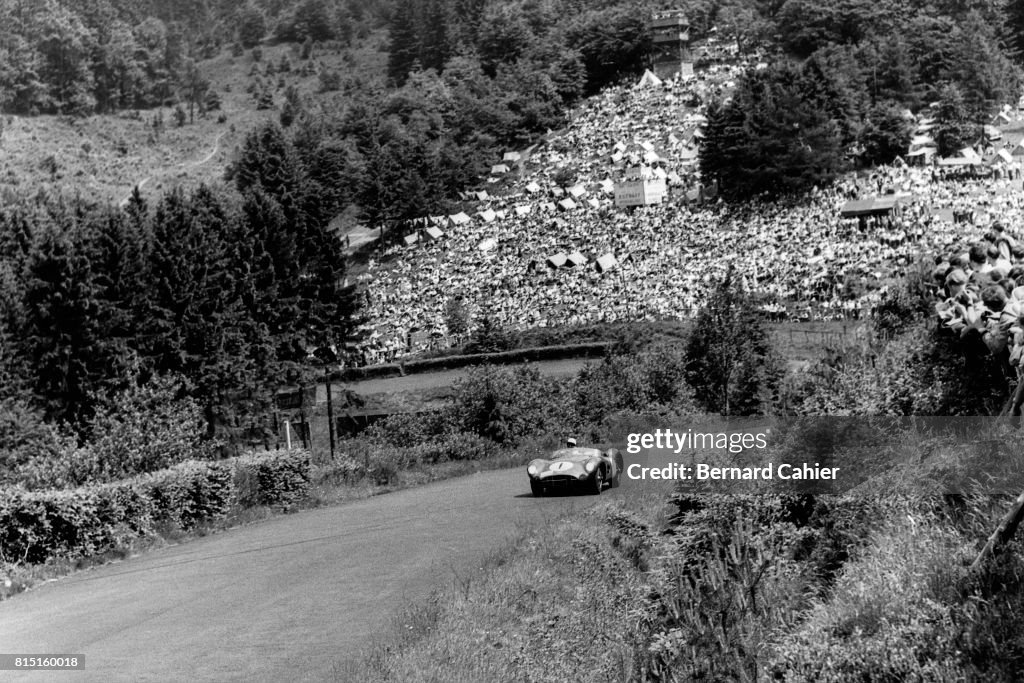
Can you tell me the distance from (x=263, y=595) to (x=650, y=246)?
77.3 metres

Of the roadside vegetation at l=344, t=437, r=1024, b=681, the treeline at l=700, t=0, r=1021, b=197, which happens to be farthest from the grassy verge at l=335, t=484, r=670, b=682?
the treeline at l=700, t=0, r=1021, b=197

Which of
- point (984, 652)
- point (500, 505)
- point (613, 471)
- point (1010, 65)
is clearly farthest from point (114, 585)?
point (1010, 65)

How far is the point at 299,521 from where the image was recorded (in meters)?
23.1

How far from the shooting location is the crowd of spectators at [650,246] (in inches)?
2849

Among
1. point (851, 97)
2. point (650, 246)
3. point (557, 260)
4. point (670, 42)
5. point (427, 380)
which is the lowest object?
point (427, 380)

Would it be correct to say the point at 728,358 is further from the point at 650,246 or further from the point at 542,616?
the point at 650,246

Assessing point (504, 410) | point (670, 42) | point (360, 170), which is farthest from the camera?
point (670, 42)

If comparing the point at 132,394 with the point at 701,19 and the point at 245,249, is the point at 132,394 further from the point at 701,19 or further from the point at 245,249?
the point at 701,19

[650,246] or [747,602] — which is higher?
[650,246]

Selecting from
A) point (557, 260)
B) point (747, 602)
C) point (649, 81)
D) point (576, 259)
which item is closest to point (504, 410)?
point (747, 602)

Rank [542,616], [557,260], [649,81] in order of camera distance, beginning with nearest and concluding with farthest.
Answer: [542,616], [557,260], [649,81]

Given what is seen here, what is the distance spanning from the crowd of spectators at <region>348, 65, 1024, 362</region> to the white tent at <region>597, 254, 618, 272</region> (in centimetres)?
54

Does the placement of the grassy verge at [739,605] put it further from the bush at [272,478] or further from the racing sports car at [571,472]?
the bush at [272,478]

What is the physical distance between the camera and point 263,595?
603 inches
